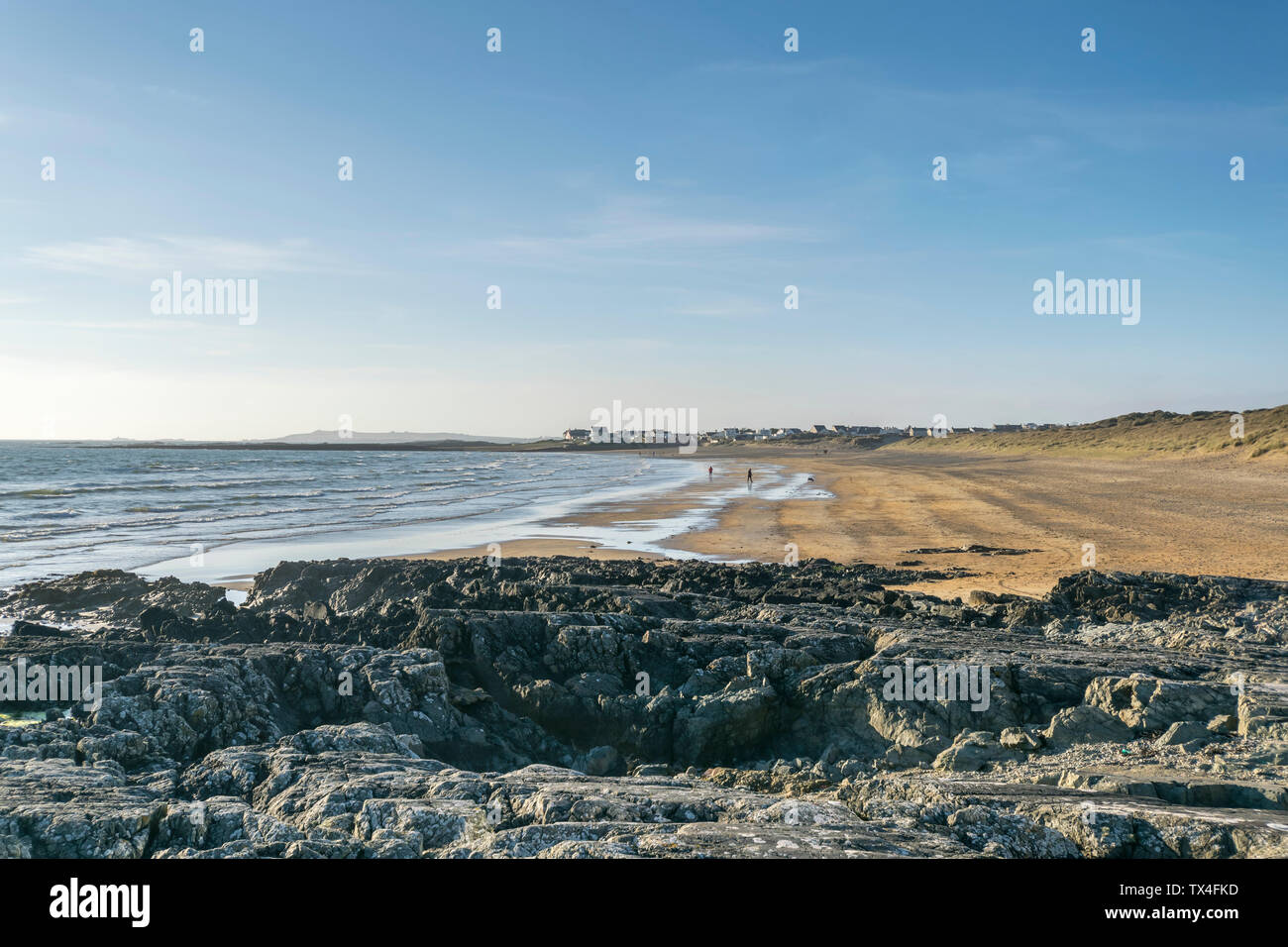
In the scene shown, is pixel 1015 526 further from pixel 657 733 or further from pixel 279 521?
pixel 279 521

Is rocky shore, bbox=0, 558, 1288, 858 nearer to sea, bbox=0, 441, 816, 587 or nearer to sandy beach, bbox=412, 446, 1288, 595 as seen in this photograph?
sandy beach, bbox=412, 446, 1288, 595

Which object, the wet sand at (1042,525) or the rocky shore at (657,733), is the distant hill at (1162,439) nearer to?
the wet sand at (1042,525)

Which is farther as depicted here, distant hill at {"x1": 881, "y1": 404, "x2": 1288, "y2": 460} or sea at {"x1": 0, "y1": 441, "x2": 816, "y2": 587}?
distant hill at {"x1": 881, "y1": 404, "x2": 1288, "y2": 460}

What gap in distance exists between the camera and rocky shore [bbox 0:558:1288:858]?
166 inches

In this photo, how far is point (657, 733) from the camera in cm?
759

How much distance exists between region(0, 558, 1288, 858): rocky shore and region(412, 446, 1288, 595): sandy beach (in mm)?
6672

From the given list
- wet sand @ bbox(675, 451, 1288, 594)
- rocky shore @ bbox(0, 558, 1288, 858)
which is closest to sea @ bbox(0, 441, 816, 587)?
wet sand @ bbox(675, 451, 1288, 594)

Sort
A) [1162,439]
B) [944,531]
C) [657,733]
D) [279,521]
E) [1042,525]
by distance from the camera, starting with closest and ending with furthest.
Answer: [657,733] < [944,531] < [1042,525] < [279,521] < [1162,439]

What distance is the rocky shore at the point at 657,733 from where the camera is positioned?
4.23 m

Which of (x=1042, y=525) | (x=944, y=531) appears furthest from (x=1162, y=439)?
(x=944, y=531)

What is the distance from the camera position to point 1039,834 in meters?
4.24

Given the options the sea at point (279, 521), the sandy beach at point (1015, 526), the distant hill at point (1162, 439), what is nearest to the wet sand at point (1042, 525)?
the sandy beach at point (1015, 526)

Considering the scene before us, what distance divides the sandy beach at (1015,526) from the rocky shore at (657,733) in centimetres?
667

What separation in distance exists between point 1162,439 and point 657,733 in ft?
264
